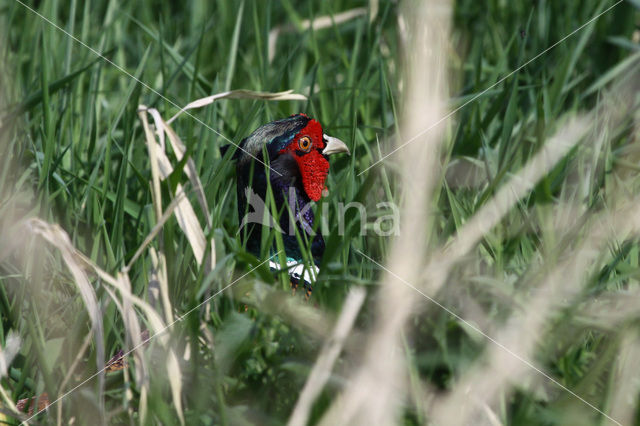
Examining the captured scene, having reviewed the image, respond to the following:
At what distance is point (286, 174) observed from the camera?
119 centimetres

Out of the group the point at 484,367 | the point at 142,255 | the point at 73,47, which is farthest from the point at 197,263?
the point at 73,47

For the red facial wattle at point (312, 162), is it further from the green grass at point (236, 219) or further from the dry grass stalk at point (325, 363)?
the dry grass stalk at point (325, 363)

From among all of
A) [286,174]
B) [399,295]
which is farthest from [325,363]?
[286,174]

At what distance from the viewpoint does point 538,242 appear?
1.08m

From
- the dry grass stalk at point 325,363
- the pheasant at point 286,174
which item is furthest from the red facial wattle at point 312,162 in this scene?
the dry grass stalk at point 325,363

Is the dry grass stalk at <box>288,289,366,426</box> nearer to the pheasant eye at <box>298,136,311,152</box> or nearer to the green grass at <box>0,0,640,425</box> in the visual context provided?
the green grass at <box>0,0,640,425</box>

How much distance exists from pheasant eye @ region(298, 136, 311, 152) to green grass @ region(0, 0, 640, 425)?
82 mm

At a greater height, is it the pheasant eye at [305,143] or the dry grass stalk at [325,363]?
the pheasant eye at [305,143]

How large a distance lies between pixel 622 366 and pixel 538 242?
0.31 metres

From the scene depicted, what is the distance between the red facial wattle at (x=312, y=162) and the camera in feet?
3.87

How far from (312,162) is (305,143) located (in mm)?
34

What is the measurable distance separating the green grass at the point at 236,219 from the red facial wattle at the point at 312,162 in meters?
0.03

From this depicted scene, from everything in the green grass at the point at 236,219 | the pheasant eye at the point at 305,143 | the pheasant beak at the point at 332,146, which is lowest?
the green grass at the point at 236,219

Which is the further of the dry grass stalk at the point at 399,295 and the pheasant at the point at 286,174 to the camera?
the pheasant at the point at 286,174
